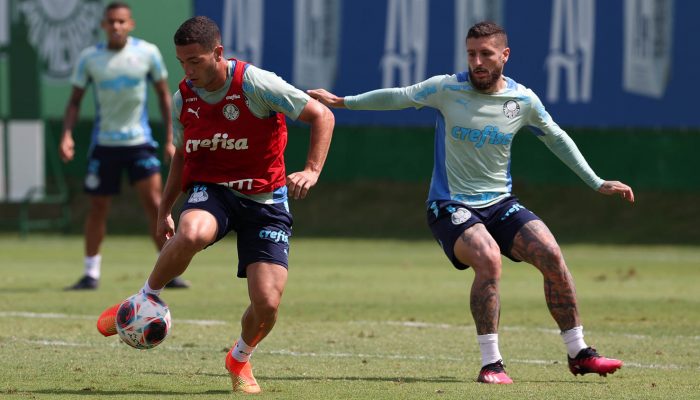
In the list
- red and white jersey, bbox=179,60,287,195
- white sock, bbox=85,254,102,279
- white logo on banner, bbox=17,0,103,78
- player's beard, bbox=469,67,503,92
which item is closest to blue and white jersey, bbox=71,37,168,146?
white sock, bbox=85,254,102,279

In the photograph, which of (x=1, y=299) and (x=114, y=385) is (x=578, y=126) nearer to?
(x=1, y=299)

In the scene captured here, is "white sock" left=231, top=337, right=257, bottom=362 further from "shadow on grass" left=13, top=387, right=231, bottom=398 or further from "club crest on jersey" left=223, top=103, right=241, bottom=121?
"club crest on jersey" left=223, top=103, right=241, bottom=121

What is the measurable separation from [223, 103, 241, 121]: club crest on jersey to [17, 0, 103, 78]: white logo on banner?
56.8 feet

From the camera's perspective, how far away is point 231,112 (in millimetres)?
7914

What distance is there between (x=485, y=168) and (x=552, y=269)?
73cm

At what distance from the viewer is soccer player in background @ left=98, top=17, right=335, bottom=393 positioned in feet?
25.3

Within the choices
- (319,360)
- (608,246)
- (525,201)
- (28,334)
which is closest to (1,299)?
(28,334)

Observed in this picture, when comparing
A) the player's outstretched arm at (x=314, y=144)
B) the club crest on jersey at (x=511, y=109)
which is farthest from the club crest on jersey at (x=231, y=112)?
the club crest on jersey at (x=511, y=109)


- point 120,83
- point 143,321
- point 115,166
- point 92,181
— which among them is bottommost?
point 92,181

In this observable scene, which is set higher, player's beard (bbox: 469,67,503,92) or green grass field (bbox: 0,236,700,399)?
player's beard (bbox: 469,67,503,92)

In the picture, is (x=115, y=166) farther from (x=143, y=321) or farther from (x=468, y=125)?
(x=143, y=321)

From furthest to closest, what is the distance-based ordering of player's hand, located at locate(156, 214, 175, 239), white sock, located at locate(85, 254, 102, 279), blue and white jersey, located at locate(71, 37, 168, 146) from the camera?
blue and white jersey, located at locate(71, 37, 168, 146)
white sock, located at locate(85, 254, 102, 279)
player's hand, located at locate(156, 214, 175, 239)

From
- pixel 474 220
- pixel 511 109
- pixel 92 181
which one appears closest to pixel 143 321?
pixel 474 220

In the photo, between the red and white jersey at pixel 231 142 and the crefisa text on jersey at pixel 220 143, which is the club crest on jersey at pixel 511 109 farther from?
the crefisa text on jersey at pixel 220 143
